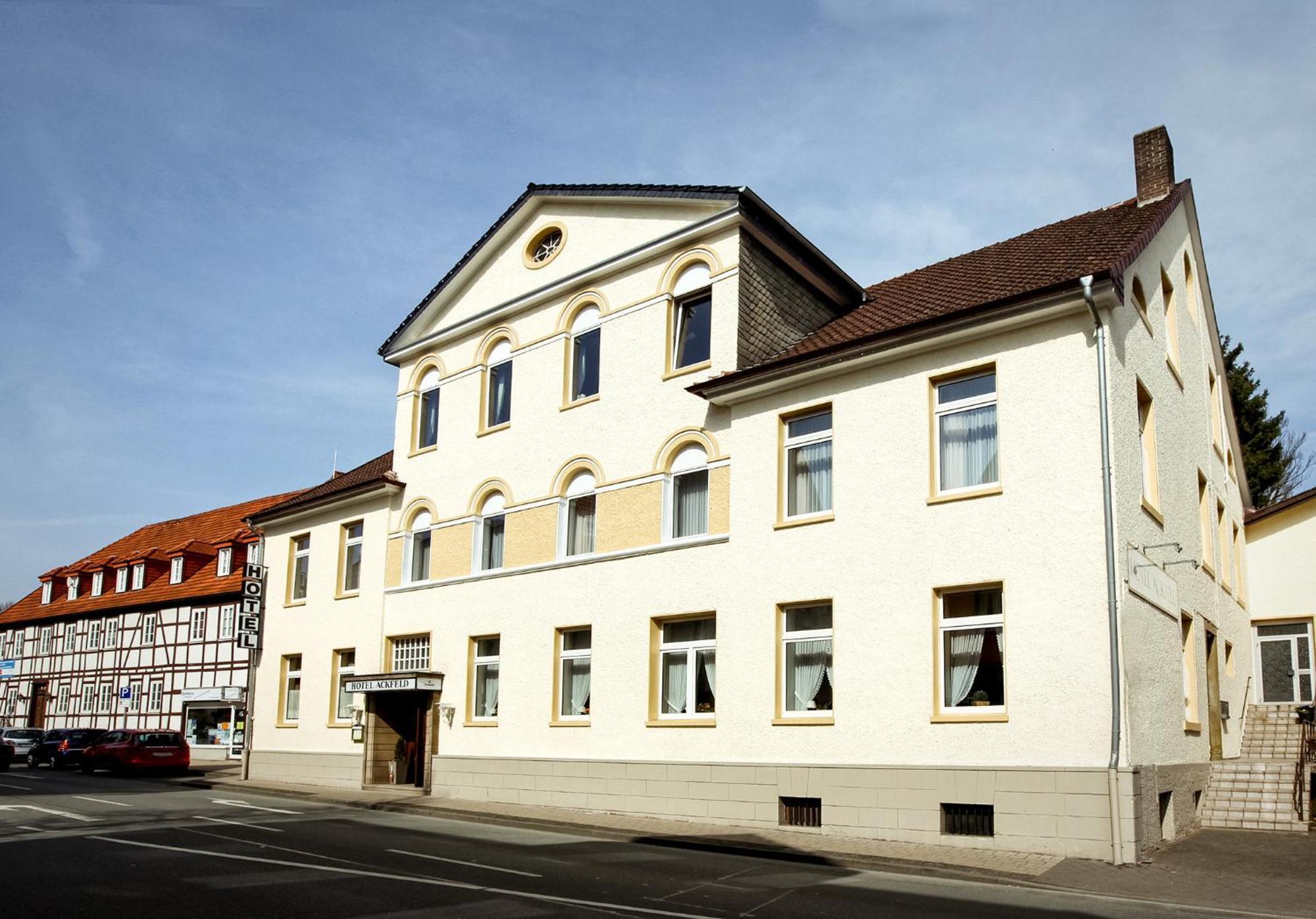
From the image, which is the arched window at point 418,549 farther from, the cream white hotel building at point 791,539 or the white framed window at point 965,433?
the white framed window at point 965,433

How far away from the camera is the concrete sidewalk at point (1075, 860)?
12359 mm

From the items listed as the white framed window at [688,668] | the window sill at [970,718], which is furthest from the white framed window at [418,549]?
the window sill at [970,718]

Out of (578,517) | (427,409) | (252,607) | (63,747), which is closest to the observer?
(578,517)

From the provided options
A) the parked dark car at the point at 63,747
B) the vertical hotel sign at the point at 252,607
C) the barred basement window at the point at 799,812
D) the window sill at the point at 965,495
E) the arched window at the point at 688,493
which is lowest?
the parked dark car at the point at 63,747

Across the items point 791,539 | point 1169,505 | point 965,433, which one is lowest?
point 791,539

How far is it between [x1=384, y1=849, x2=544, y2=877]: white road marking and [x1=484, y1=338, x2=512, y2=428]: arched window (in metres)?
11.6

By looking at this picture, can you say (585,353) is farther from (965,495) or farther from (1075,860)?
(1075,860)

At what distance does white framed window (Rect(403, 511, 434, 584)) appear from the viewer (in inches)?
1033

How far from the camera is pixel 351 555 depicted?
28484 millimetres

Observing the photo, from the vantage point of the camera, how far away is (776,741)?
1795cm

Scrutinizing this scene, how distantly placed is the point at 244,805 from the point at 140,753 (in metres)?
12.8

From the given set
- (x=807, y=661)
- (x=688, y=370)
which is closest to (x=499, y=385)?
(x=688, y=370)

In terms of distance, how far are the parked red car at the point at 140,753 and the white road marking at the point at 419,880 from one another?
1855 centimetres

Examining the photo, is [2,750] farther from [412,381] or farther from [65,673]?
[412,381]
